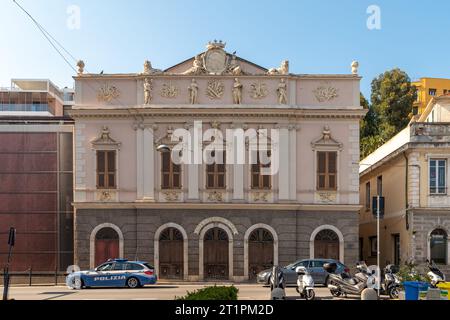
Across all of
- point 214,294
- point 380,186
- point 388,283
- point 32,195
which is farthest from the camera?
point 380,186

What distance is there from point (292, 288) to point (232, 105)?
10243 mm

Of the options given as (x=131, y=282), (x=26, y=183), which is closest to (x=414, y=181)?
(x=131, y=282)

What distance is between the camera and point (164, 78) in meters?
32.8

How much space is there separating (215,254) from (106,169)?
23.6 ft

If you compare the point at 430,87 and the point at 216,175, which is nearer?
the point at 216,175

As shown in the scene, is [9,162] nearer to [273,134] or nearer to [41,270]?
[41,270]

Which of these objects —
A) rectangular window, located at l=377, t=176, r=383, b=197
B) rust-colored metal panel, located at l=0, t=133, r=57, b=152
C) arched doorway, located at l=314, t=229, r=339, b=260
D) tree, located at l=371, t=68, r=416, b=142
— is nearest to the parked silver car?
arched doorway, located at l=314, t=229, r=339, b=260

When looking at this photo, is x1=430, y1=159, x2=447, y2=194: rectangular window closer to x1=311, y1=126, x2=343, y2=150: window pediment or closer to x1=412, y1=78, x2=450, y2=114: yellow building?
x1=311, y1=126, x2=343, y2=150: window pediment

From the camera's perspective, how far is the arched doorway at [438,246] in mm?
31875

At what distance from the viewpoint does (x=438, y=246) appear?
3200 centimetres

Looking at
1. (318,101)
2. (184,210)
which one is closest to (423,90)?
(318,101)

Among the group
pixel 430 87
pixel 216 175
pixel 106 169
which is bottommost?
pixel 216 175

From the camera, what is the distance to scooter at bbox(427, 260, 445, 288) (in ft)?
72.9

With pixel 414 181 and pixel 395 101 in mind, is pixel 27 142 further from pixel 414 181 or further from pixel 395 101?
pixel 395 101
